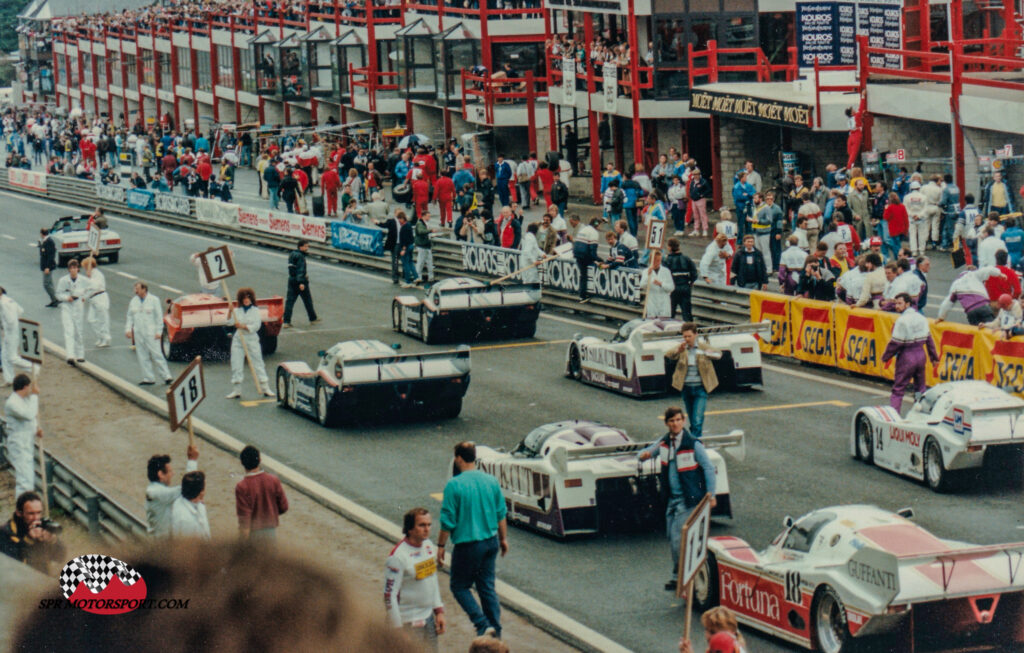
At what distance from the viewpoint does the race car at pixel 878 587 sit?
36.3 ft

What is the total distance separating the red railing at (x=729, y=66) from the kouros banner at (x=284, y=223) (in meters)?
11.4

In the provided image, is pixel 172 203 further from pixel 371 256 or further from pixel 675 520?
pixel 675 520

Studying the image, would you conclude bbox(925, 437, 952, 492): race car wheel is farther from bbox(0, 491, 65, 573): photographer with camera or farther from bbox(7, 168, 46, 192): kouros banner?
bbox(7, 168, 46, 192): kouros banner

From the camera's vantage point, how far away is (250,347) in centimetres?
2261

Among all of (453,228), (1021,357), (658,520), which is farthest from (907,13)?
(658,520)

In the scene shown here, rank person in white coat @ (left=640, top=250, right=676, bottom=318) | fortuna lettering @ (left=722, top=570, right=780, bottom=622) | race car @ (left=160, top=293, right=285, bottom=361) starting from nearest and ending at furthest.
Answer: fortuna lettering @ (left=722, top=570, right=780, bottom=622) → person in white coat @ (left=640, top=250, right=676, bottom=318) → race car @ (left=160, top=293, right=285, bottom=361)

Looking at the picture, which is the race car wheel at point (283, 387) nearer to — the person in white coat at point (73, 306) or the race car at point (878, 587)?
the person in white coat at point (73, 306)

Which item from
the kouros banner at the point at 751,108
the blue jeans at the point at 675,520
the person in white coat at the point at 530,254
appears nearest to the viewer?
the blue jeans at the point at 675,520

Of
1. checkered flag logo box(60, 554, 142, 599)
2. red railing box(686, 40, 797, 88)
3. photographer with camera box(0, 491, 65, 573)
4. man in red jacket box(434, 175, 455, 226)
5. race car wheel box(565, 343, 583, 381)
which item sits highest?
red railing box(686, 40, 797, 88)

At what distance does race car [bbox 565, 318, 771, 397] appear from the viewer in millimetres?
21891

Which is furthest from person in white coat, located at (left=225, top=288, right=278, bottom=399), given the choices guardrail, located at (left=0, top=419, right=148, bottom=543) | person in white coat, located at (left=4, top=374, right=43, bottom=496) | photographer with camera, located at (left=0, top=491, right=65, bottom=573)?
photographer with camera, located at (left=0, top=491, right=65, bottom=573)

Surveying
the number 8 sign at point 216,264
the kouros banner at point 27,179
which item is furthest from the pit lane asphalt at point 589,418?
the kouros banner at point 27,179

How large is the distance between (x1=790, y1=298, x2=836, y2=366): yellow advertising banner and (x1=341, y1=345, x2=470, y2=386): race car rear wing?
6358mm

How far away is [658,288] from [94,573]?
19712mm
